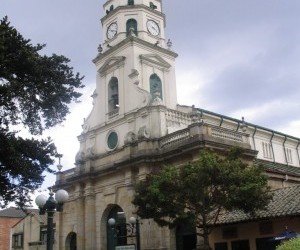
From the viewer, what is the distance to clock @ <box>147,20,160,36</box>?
39.8 meters

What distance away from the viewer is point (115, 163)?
111 ft

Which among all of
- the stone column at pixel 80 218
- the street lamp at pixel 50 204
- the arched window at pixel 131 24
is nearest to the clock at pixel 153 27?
the arched window at pixel 131 24

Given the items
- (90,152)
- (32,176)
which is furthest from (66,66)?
(90,152)

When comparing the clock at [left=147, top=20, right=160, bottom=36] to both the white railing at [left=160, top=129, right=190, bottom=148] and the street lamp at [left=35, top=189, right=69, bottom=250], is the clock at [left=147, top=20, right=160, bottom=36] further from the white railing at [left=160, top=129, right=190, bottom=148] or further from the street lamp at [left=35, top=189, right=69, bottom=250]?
the street lamp at [left=35, top=189, right=69, bottom=250]

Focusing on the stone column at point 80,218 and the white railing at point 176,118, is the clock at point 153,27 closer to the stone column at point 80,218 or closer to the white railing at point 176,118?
the white railing at point 176,118

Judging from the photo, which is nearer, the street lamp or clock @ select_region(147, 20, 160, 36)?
the street lamp

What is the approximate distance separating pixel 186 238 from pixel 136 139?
26.6 ft

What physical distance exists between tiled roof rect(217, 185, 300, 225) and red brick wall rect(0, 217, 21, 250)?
130 feet

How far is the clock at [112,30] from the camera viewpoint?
4009 centimetres

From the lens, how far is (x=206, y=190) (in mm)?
22078

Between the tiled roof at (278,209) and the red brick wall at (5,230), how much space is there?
3947 cm

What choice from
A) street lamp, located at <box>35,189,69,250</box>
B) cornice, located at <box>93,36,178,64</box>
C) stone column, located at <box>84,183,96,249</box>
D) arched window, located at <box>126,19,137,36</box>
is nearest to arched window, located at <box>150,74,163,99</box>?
cornice, located at <box>93,36,178,64</box>

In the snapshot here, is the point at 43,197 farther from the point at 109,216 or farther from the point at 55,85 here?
the point at 109,216

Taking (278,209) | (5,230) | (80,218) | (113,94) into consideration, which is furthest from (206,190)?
(5,230)
